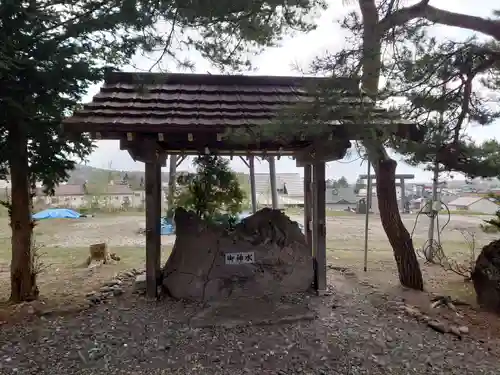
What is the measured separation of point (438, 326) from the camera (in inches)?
129

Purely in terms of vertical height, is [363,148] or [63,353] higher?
[363,148]

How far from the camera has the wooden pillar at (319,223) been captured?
4.04m

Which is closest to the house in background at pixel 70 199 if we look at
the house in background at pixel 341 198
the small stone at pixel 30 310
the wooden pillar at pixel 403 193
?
the small stone at pixel 30 310

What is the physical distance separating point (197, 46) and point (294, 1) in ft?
3.01

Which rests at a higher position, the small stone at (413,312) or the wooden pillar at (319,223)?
the wooden pillar at (319,223)

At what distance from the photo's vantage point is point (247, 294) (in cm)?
381

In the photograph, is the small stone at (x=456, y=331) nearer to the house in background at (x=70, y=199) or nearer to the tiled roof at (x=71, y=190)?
the house in background at (x=70, y=199)

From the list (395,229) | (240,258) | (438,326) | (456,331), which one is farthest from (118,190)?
(456,331)

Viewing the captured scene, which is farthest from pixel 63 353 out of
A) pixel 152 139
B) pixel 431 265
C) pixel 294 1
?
pixel 431 265

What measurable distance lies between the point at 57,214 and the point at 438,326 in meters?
11.5

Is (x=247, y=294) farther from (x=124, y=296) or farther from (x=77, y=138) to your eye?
(x=77, y=138)

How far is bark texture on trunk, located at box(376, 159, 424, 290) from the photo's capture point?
4430 millimetres

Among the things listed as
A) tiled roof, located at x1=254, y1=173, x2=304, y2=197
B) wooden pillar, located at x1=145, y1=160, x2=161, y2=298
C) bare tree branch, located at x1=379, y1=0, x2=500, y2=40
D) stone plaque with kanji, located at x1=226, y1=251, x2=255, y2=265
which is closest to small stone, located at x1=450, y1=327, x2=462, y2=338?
stone plaque with kanji, located at x1=226, y1=251, x2=255, y2=265

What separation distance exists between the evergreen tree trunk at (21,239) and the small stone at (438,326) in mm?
4331
